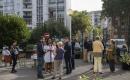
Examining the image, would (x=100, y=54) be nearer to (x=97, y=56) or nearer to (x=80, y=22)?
(x=97, y=56)

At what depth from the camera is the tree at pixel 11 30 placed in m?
50.3

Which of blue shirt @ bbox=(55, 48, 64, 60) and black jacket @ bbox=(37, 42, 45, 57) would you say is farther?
black jacket @ bbox=(37, 42, 45, 57)

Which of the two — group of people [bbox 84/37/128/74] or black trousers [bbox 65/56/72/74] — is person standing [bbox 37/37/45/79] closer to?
black trousers [bbox 65/56/72/74]

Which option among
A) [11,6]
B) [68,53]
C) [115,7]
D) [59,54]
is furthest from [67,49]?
[11,6]

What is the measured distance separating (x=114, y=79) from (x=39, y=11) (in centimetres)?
12131

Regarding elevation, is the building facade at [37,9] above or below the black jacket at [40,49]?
above

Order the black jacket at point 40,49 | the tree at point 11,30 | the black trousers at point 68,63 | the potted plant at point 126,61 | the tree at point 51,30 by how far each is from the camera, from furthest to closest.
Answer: the tree at point 51,30
the tree at point 11,30
the potted plant at point 126,61
the black trousers at point 68,63
the black jacket at point 40,49

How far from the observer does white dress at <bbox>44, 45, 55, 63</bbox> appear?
21.2 m

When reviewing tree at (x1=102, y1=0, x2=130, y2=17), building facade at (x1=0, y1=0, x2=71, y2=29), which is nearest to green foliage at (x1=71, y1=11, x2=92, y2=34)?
tree at (x1=102, y1=0, x2=130, y2=17)

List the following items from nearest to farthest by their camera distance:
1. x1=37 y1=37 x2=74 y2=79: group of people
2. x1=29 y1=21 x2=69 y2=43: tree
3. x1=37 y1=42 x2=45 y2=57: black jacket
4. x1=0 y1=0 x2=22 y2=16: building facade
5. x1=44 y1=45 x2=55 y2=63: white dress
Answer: x1=37 y1=37 x2=74 y2=79: group of people → x1=37 y1=42 x2=45 y2=57: black jacket → x1=44 y1=45 x2=55 y2=63: white dress → x1=29 y1=21 x2=69 y2=43: tree → x1=0 y1=0 x2=22 y2=16: building facade

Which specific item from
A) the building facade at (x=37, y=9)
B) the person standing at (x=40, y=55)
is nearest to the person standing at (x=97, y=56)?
the person standing at (x=40, y=55)

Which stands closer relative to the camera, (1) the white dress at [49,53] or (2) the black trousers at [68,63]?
(1) the white dress at [49,53]

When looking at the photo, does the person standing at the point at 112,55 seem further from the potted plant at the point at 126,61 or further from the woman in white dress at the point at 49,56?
the woman in white dress at the point at 49,56

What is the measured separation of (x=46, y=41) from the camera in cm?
2150
